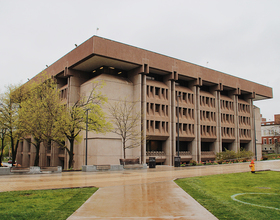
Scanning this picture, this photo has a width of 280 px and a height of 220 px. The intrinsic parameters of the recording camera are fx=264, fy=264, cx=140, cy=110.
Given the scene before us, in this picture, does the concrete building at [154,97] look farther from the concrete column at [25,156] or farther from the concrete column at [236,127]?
the concrete column at [25,156]

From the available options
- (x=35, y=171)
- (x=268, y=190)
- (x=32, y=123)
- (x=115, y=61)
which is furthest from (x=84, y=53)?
(x=268, y=190)

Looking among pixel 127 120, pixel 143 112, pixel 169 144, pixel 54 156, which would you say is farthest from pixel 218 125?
pixel 54 156

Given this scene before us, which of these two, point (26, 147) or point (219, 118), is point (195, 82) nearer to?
point (219, 118)

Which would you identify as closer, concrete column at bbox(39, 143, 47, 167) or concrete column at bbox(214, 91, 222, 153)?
concrete column at bbox(39, 143, 47, 167)

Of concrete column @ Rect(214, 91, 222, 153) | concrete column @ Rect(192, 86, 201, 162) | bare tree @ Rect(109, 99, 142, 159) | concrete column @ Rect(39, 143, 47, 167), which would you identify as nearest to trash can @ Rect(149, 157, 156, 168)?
bare tree @ Rect(109, 99, 142, 159)

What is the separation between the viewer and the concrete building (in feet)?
128

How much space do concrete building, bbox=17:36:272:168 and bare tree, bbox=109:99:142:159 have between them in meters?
0.87

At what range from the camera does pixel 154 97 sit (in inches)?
1734

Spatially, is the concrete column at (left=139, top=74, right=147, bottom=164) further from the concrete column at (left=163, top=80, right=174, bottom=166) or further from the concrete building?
the concrete column at (left=163, top=80, right=174, bottom=166)

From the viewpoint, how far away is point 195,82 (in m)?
50.5

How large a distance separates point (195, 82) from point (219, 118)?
10162 millimetres

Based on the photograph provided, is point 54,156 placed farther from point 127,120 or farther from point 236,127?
point 236,127

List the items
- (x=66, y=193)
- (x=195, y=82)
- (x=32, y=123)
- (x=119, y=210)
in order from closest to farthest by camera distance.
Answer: (x=119, y=210)
(x=66, y=193)
(x=32, y=123)
(x=195, y=82)

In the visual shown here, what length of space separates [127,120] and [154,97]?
6.76 meters
